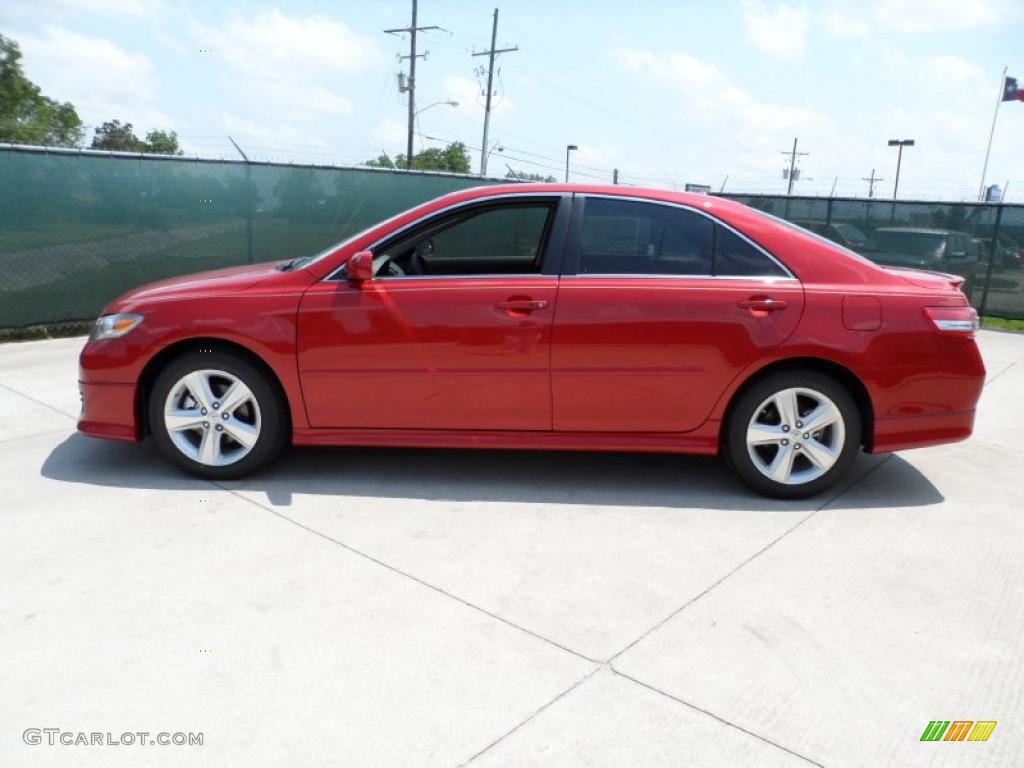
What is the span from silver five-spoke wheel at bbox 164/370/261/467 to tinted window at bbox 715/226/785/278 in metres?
2.52

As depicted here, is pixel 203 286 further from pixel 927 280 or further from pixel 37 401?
pixel 927 280

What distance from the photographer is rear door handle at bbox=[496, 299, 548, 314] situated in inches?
157

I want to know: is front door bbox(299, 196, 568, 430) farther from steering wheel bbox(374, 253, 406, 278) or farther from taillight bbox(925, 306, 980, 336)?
taillight bbox(925, 306, 980, 336)

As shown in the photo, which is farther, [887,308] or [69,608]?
[887,308]

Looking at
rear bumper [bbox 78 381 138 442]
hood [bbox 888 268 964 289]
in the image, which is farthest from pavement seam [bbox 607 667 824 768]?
rear bumper [bbox 78 381 138 442]

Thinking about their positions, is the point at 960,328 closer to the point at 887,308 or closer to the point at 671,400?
the point at 887,308

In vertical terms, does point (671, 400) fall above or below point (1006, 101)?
below

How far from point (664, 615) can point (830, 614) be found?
639 millimetres

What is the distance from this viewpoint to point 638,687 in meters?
2.57

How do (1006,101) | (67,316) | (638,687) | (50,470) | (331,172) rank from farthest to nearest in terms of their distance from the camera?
(1006,101) < (331,172) < (67,316) < (50,470) < (638,687)

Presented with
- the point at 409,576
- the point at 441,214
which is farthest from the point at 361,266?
the point at 409,576

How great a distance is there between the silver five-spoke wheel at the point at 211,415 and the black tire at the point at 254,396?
23 mm

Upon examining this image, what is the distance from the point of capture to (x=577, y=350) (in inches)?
157

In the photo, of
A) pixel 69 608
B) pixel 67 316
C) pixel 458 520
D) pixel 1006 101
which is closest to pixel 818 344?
pixel 458 520
